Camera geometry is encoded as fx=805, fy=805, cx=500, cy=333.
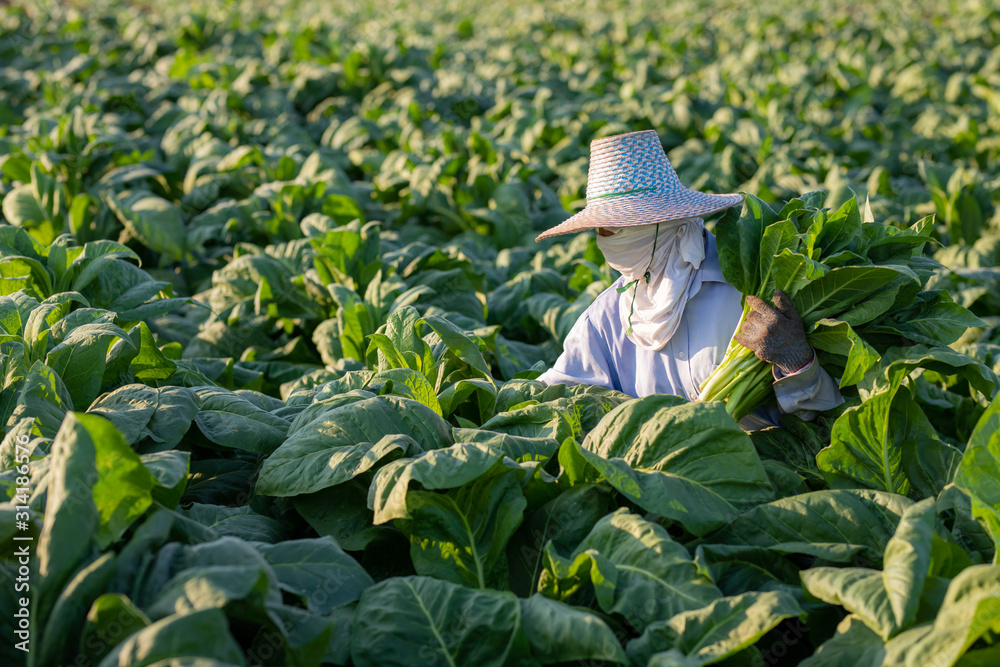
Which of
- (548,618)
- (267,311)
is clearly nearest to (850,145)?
(267,311)

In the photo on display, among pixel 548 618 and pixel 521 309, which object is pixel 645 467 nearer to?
pixel 548 618

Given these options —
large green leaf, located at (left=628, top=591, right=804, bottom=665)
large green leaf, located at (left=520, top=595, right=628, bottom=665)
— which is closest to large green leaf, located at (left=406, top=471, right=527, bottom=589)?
large green leaf, located at (left=520, top=595, right=628, bottom=665)

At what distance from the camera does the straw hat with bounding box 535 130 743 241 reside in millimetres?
2643

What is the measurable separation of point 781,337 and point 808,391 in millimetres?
233

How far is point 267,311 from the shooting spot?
14.9 feet

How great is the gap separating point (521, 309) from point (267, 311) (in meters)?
1.44

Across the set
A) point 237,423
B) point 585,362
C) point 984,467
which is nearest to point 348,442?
point 237,423

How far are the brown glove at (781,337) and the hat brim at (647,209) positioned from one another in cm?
41

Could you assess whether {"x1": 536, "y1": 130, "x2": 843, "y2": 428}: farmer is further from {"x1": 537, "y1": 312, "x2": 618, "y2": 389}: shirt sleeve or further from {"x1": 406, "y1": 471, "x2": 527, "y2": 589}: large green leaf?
{"x1": 406, "y1": 471, "x2": 527, "y2": 589}: large green leaf

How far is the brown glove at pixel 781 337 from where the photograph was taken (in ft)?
7.68

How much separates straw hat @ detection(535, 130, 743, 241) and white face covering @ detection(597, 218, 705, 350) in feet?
0.27

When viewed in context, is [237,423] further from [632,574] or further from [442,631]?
[632,574]

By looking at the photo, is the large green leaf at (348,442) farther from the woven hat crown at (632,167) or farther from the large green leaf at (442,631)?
the woven hat crown at (632,167)

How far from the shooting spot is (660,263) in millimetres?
2756
